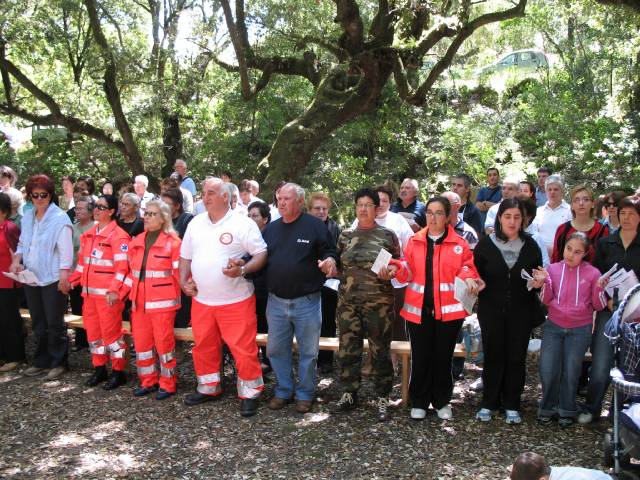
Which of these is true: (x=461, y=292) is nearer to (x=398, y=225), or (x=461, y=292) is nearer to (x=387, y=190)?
(x=398, y=225)

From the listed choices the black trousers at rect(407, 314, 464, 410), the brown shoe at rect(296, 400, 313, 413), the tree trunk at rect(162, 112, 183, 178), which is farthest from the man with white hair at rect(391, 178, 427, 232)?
the tree trunk at rect(162, 112, 183, 178)

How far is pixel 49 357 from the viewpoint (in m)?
6.49

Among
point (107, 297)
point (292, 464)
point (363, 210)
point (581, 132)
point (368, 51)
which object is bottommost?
point (292, 464)

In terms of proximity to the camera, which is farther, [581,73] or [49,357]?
[581,73]

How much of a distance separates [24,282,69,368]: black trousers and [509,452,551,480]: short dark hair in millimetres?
5050

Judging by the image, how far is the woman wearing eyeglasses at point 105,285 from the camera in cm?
577

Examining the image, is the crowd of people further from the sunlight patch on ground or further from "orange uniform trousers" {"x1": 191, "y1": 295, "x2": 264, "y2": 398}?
the sunlight patch on ground

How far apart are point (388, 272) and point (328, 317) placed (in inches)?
71.9

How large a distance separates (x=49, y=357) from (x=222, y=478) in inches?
129

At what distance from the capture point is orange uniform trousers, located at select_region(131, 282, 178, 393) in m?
5.52

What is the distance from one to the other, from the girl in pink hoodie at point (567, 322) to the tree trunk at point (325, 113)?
7.00 meters

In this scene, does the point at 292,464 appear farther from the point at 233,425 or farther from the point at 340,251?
the point at 340,251

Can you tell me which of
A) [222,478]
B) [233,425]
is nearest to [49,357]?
[233,425]

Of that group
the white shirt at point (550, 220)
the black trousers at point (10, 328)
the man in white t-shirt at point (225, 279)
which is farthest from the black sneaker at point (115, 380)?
the white shirt at point (550, 220)
